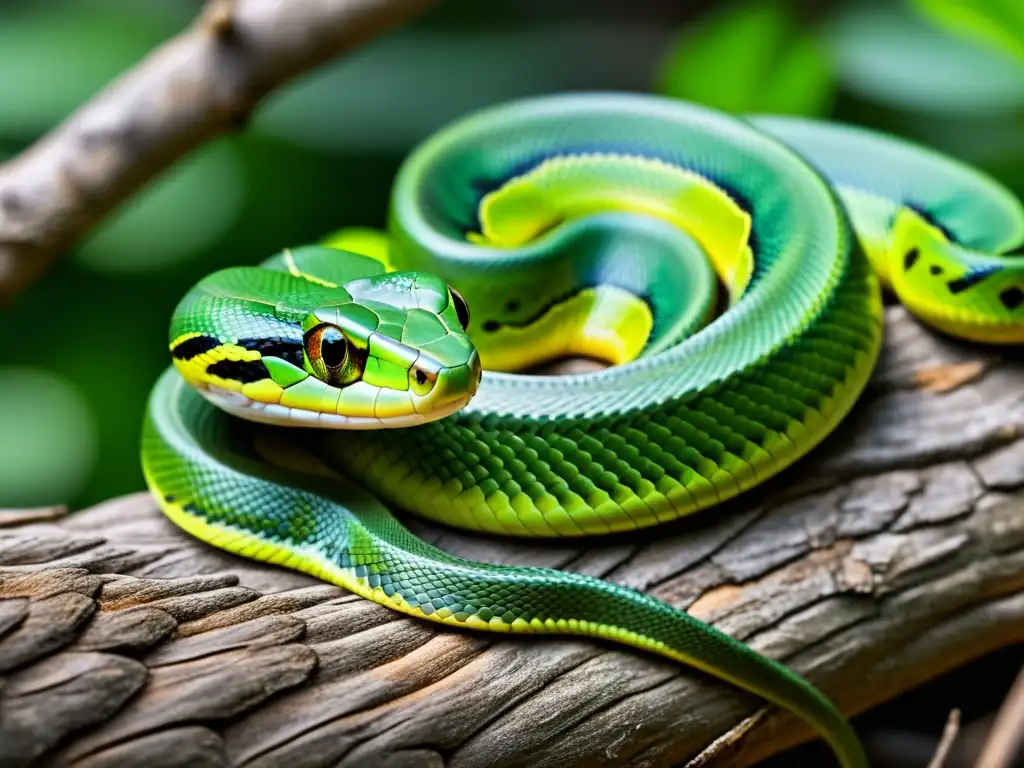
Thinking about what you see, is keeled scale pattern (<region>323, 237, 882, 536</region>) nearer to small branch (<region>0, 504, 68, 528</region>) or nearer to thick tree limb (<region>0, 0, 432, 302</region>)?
small branch (<region>0, 504, 68, 528</region>)

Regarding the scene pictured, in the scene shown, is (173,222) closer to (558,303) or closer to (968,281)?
(558,303)

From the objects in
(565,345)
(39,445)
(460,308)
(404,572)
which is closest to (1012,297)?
(565,345)

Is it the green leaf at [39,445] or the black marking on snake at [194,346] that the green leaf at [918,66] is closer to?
the black marking on snake at [194,346]

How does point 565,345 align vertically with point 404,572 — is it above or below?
above

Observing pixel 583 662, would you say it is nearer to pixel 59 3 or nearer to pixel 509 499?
pixel 509 499

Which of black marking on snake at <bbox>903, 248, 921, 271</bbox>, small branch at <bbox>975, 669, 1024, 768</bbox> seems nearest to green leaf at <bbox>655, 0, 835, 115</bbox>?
black marking on snake at <bbox>903, 248, 921, 271</bbox>

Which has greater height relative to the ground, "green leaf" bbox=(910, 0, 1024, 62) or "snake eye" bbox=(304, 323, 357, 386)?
"green leaf" bbox=(910, 0, 1024, 62)
